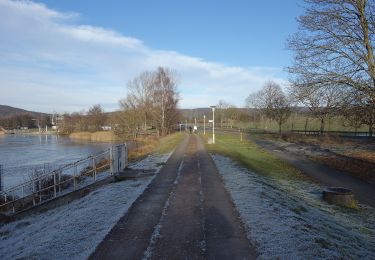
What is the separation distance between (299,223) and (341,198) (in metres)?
3.77

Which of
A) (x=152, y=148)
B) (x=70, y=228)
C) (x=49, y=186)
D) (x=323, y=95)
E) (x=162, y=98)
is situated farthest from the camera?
(x=162, y=98)

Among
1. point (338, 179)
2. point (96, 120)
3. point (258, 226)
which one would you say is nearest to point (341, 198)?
point (258, 226)

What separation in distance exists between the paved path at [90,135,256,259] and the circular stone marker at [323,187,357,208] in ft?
11.0

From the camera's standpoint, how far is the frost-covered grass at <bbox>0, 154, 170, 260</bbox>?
7.39m

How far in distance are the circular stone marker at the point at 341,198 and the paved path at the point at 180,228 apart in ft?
11.0

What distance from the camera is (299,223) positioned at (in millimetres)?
8906

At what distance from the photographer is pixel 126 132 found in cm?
6600

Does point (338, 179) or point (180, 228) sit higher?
point (180, 228)

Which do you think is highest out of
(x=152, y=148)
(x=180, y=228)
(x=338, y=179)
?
(x=180, y=228)

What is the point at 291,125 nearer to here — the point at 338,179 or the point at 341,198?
the point at 338,179

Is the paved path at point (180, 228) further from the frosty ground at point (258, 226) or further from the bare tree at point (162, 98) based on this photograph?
the bare tree at point (162, 98)

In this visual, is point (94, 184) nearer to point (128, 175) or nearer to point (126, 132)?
point (128, 175)

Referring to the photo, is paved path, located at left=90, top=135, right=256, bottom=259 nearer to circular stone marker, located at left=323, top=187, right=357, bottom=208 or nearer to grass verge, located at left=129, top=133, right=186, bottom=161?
circular stone marker, located at left=323, top=187, right=357, bottom=208

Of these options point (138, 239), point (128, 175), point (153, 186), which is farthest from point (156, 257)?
point (128, 175)
